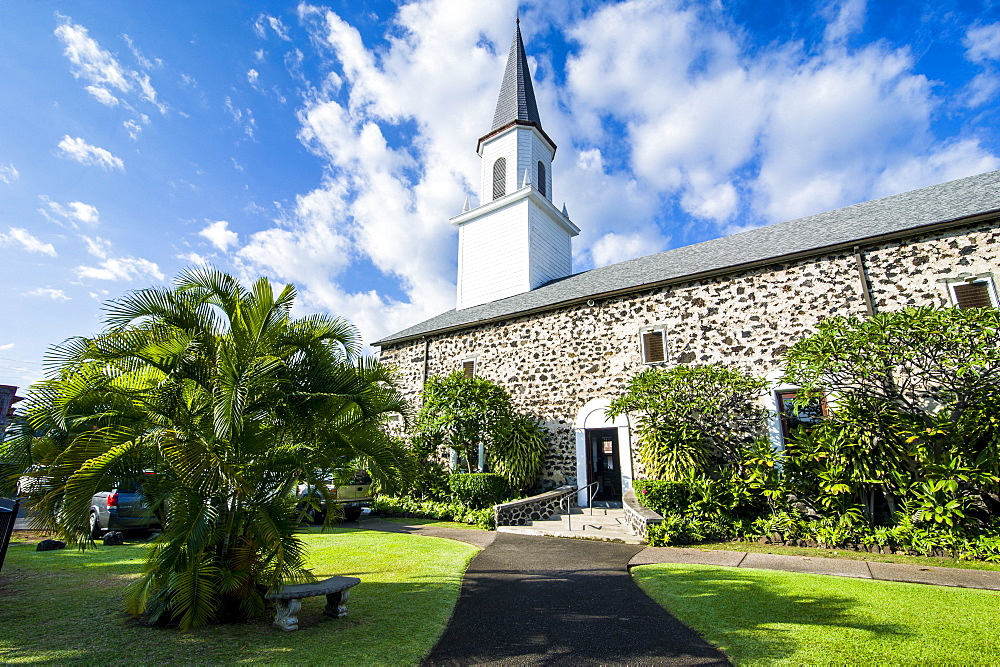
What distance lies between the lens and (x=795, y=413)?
10102 mm

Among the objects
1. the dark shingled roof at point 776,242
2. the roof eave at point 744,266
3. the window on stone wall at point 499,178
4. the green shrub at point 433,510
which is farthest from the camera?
the window on stone wall at point 499,178

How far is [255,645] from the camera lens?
430cm

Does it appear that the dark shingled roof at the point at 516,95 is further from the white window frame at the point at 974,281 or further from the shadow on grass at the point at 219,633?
the shadow on grass at the point at 219,633

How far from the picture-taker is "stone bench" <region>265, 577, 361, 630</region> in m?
4.71

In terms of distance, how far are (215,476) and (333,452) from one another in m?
1.15

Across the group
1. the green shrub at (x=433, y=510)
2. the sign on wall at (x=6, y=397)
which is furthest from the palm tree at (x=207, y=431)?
the sign on wall at (x=6, y=397)

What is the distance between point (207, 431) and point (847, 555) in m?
9.66

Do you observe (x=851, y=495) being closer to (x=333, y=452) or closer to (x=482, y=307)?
(x=333, y=452)

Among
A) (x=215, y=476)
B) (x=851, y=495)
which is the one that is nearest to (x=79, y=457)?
(x=215, y=476)

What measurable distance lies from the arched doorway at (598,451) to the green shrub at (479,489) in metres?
2.25

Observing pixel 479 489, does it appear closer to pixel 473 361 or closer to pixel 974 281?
pixel 473 361

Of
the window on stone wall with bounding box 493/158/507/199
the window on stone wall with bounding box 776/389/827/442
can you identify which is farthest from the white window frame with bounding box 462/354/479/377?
the window on stone wall with bounding box 776/389/827/442

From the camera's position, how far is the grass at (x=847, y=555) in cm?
719

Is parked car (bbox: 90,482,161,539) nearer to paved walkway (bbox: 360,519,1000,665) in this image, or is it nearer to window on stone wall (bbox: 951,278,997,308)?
paved walkway (bbox: 360,519,1000,665)
